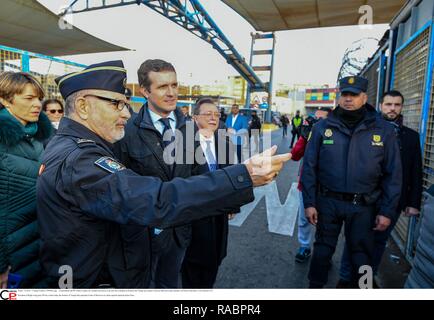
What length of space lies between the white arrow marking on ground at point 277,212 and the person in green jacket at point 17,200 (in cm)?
299

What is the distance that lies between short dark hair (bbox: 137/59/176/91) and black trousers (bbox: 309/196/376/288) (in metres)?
1.72

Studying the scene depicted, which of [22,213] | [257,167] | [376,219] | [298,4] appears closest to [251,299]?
[257,167]

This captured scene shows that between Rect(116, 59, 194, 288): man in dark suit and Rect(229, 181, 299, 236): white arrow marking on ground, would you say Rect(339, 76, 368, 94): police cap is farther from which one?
Rect(229, 181, 299, 236): white arrow marking on ground

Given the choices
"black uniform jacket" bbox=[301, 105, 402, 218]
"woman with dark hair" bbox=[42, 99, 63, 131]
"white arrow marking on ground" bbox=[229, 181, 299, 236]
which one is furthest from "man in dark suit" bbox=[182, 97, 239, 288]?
"woman with dark hair" bbox=[42, 99, 63, 131]

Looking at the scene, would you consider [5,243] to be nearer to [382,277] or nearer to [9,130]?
[9,130]

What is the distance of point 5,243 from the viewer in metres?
1.43

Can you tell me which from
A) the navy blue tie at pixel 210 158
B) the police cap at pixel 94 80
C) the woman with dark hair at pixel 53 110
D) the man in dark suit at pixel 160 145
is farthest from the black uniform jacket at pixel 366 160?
the woman with dark hair at pixel 53 110

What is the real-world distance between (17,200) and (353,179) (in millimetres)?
2328

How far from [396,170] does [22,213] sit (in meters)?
2.64

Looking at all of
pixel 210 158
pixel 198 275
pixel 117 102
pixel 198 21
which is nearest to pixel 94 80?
pixel 117 102

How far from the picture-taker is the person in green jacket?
144 cm

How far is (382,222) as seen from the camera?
2.29 metres

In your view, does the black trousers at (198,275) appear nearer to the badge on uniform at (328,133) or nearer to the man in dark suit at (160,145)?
the man in dark suit at (160,145)

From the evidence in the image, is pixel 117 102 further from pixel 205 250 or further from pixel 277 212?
pixel 277 212
